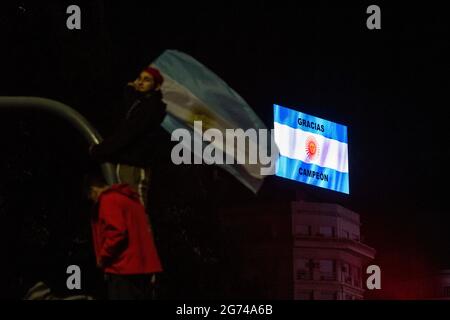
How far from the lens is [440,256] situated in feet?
301

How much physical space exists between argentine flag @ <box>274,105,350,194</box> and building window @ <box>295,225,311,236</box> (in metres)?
21.5

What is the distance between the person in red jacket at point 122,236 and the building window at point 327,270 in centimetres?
8087

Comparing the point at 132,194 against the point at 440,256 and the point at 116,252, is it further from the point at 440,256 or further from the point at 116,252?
the point at 440,256

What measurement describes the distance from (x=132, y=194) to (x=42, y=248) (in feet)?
51.6

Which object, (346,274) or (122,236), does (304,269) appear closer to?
(346,274)

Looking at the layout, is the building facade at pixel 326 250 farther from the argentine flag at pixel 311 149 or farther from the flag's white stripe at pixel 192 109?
the flag's white stripe at pixel 192 109

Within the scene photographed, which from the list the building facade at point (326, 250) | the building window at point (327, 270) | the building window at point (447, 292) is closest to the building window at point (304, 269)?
the building facade at point (326, 250)

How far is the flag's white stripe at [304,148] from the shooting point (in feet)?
207

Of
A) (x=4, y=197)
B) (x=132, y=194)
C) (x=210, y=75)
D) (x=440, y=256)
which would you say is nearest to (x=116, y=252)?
(x=132, y=194)

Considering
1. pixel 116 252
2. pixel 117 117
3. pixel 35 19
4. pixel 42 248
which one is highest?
pixel 35 19

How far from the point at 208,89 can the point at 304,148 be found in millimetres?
51038

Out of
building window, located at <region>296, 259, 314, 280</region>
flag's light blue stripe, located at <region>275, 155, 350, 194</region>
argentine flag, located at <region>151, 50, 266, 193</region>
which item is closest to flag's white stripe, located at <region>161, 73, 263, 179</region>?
argentine flag, located at <region>151, 50, 266, 193</region>

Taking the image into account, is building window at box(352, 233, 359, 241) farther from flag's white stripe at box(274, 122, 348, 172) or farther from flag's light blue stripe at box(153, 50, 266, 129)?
flag's light blue stripe at box(153, 50, 266, 129)

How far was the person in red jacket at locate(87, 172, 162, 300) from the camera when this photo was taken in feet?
29.0
